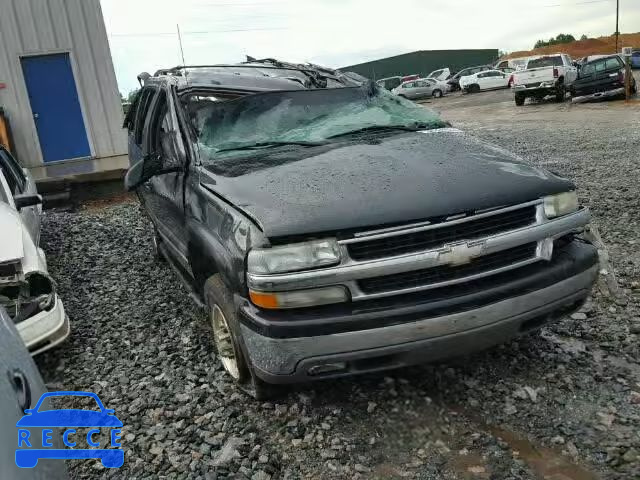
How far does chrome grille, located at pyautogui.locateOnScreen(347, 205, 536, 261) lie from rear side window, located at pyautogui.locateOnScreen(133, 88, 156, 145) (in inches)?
110

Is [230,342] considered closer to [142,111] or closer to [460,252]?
[460,252]

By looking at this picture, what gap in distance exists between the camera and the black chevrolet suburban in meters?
2.40

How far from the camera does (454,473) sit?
2.41m

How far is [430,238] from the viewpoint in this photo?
2498 mm

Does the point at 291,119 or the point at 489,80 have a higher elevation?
the point at 489,80

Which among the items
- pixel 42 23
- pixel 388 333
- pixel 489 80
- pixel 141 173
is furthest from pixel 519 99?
pixel 388 333

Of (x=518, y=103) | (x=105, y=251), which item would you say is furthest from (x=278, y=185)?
(x=518, y=103)

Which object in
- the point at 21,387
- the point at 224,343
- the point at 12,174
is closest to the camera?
the point at 21,387

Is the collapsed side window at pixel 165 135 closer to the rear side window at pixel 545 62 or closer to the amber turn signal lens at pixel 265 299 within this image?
the amber turn signal lens at pixel 265 299

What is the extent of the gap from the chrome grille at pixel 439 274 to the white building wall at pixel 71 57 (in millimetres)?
9450

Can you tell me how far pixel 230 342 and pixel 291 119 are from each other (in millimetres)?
1487

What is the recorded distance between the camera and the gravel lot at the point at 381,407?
98.7 inches

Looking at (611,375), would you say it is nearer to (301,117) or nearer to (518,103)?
(301,117)

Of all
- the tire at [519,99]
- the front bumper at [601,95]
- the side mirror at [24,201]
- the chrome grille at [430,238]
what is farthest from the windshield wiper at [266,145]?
the tire at [519,99]
